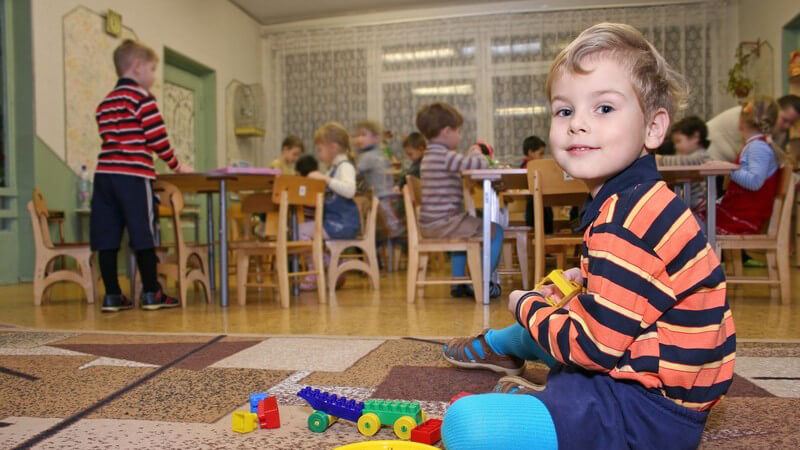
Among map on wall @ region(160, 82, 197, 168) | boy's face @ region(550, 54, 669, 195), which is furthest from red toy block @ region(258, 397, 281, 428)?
map on wall @ region(160, 82, 197, 168)

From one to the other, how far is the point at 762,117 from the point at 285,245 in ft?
7.77

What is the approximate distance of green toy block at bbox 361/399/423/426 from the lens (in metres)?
1.08

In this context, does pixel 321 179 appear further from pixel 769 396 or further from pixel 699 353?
pixel 699 353

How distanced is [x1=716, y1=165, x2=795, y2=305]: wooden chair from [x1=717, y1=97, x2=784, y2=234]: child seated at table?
0.31ft

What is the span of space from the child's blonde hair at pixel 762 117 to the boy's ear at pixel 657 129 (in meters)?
2.54

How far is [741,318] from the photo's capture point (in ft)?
7.86

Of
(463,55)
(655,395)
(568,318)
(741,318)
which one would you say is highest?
(463,55)

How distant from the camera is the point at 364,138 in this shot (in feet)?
15.8

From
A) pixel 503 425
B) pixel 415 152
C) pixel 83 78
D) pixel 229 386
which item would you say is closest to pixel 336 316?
pixel 229 386

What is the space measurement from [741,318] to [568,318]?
1850 mm

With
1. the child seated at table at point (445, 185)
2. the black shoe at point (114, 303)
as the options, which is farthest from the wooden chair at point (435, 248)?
the black shoe at point (114, 303)

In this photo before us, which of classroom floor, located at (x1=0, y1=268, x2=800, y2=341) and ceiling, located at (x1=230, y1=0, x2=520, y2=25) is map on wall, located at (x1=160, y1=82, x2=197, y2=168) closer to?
ceiling, located at (x1=230, y1=0, x2=520, y2=25)

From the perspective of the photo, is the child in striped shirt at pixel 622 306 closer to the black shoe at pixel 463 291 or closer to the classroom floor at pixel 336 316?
the classroom floor at pixel 336 316

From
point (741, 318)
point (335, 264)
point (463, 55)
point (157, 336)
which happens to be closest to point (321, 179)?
point (335, 264)
